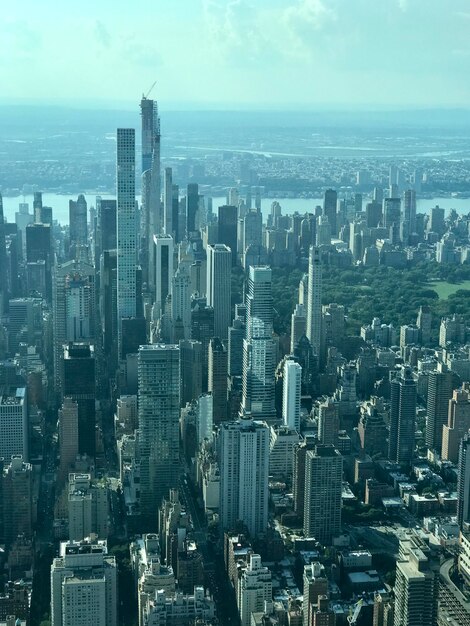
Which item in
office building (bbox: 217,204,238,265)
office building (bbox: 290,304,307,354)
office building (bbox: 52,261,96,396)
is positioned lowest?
office building (bbox: 290,304,307,354)

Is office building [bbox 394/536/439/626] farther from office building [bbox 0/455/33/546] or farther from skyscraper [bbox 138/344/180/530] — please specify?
office building [bbox 0/455/33/546]

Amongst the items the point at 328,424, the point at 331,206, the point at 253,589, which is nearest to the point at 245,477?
the point at 253,589

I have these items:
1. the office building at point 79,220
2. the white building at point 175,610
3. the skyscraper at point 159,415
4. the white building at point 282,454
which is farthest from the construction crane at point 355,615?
the office building at point 79,220

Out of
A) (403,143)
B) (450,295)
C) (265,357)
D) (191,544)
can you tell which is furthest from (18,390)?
(403,143)

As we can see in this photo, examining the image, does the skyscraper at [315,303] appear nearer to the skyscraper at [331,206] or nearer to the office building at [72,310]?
the office building at [72,310]

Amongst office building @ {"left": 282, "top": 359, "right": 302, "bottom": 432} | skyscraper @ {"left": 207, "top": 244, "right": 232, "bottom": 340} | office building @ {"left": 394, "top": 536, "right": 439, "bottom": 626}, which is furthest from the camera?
skyscraper @ {"left": 207, "top": 244, "right": 232, "bottom": 340}

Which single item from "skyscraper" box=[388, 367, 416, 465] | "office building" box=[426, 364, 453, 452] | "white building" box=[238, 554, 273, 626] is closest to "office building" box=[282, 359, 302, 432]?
"skyscraper" box=[388, 367, 416, 465]

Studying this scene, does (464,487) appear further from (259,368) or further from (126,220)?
(126,220)
